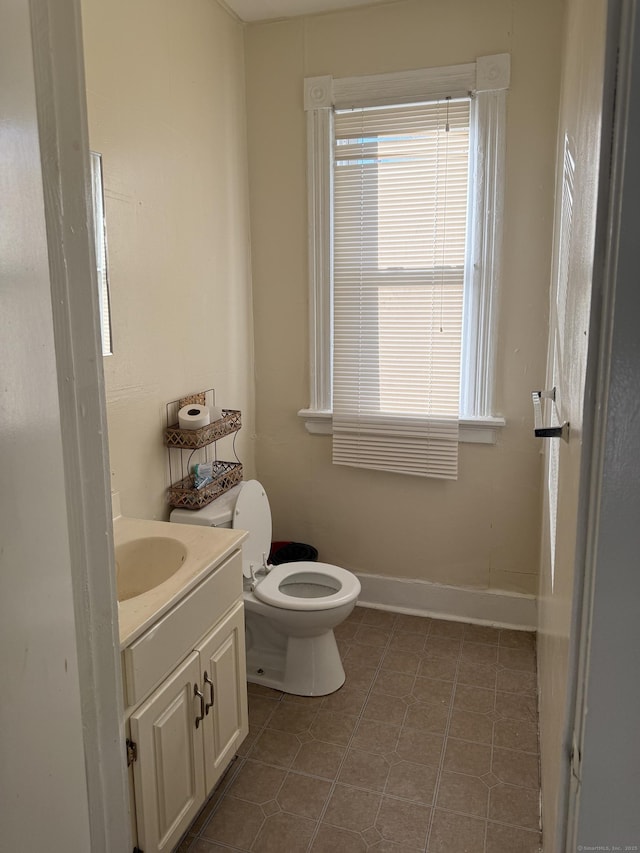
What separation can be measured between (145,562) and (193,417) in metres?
0.61

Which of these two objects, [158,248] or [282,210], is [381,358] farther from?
[158,248]

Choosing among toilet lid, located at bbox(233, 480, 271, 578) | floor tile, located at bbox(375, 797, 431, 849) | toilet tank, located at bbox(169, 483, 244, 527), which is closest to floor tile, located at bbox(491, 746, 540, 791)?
floor tile, located at bbox(375, 797, 431, 849)

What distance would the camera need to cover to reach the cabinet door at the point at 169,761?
1492 millimetres

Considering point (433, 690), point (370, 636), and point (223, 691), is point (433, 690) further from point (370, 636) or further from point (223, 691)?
point (223, 691)

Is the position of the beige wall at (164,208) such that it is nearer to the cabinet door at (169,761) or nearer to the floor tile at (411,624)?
the cabinet door at (169,761)

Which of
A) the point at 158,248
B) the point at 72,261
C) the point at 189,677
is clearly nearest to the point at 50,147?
the point at 72,261

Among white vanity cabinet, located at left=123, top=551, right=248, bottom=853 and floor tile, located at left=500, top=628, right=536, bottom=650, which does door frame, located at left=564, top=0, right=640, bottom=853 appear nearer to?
white vanity cabinet, located at left=123, top=551, right=248, bottom=853

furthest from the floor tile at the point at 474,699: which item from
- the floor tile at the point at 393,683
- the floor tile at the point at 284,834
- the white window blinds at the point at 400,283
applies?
the white window blinds at the point at 400,283

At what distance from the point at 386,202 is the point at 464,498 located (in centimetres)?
138

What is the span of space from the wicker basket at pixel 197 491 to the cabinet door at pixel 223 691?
20.0 inches

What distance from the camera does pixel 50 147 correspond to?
78 cm

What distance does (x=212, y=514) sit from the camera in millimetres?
2352

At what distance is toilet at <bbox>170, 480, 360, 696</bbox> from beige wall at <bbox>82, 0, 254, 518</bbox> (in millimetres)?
292

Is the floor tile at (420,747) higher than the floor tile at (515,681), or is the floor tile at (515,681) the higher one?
the floor tile at (515,681)
